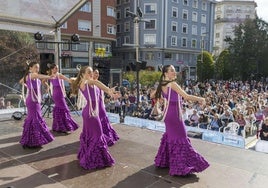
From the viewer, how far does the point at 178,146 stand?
4.56m

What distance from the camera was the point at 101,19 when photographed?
1368 inches

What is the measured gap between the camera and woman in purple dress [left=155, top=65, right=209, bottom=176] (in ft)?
14.8

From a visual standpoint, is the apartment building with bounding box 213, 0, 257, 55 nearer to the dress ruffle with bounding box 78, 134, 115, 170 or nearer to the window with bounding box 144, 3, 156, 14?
the window with bounding box 144, 3, 156, 14

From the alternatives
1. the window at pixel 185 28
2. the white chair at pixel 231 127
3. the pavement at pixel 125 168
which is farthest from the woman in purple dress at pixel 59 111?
the window at pixel 185 28

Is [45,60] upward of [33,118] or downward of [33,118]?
upward

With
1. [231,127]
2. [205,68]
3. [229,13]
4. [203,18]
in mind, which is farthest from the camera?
[229,13]

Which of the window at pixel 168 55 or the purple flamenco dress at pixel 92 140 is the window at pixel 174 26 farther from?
the purple flamenco dress at pixel 92 140

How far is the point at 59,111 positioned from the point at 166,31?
3586 cm

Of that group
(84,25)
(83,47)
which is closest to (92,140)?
(83,47)

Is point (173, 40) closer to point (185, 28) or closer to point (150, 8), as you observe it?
point (185, 28)

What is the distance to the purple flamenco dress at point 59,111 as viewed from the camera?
298 inches

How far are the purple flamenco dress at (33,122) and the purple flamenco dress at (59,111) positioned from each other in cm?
119

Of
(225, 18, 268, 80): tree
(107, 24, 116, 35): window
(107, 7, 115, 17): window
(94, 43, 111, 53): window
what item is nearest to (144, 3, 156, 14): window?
(107, 7, 115, 17): window

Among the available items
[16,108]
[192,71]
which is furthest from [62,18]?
[192,71]
